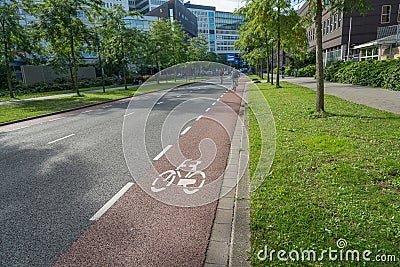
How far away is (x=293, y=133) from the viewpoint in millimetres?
7449

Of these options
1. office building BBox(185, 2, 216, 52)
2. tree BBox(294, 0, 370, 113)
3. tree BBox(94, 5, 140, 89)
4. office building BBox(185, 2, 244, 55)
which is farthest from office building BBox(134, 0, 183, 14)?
tree BBox(294, 0, 370, 113)

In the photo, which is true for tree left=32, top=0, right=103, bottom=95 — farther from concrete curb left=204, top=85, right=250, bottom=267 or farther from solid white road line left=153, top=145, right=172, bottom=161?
concrete curb left=204, top=85, right=250, bottom=267

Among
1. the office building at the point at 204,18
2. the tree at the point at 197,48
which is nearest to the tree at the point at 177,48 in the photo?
the tree at the point at 197,48

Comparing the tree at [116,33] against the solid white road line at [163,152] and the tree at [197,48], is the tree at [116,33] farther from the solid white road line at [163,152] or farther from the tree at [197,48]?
the solid white road line at [163,152]

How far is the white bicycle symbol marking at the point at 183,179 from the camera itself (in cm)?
466

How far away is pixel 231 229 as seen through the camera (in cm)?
338

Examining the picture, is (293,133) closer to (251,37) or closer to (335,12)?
(335,12)

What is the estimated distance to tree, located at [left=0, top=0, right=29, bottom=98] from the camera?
20.0 metres

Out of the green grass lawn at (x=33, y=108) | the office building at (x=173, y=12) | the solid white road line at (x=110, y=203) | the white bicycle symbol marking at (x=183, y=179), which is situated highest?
the office building at (x=173, y=12)

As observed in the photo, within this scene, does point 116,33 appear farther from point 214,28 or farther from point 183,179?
point 214,28

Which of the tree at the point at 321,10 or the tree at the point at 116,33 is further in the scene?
the tree at the point at 116,33

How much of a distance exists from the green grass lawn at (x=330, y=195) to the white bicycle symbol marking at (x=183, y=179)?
1.05 m

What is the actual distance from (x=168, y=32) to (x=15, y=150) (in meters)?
35.5

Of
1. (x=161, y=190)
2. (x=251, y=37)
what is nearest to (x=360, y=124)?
(x=161, y=190)
